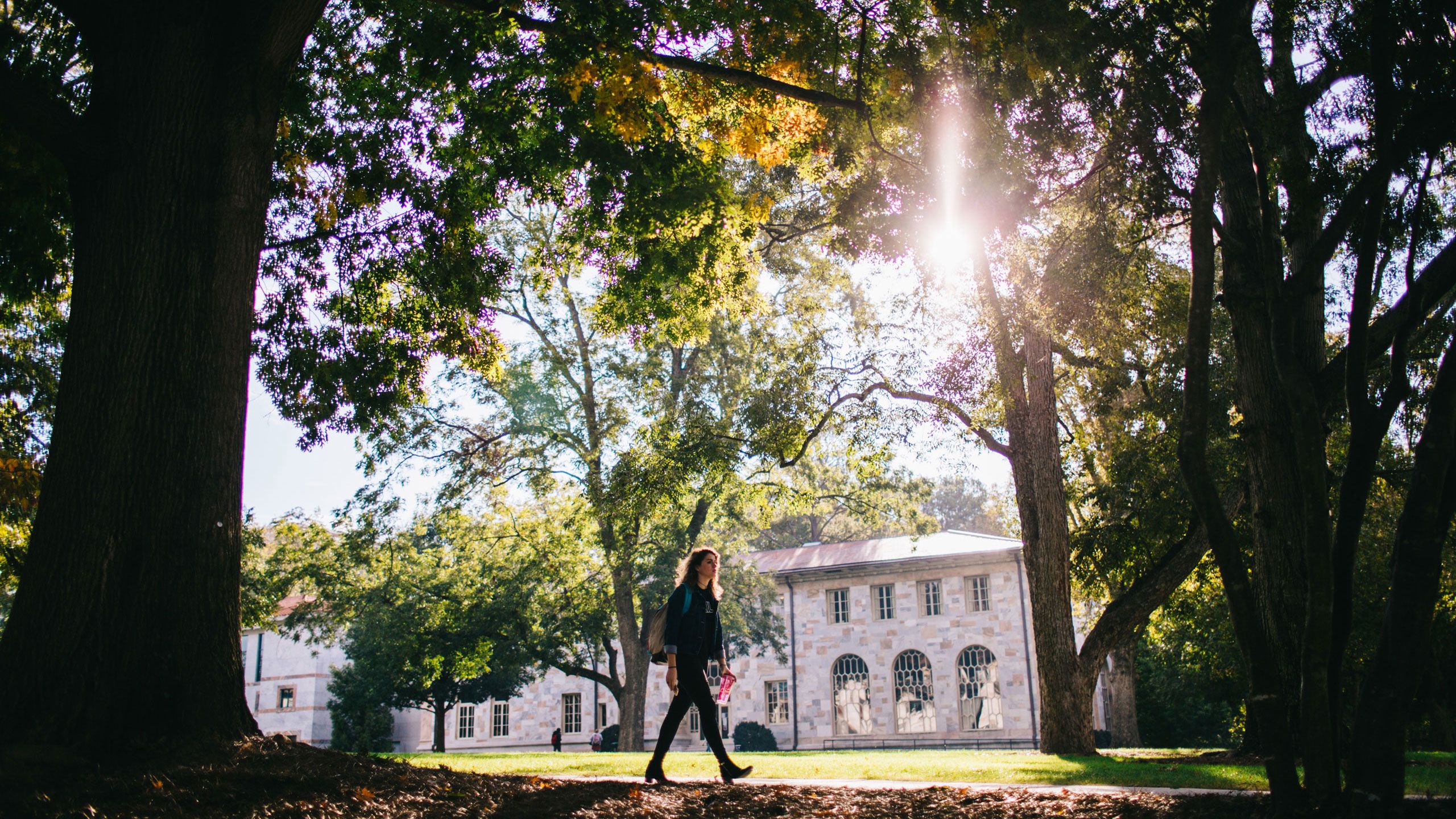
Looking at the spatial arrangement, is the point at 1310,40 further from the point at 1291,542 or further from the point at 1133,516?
the point at 1133,516

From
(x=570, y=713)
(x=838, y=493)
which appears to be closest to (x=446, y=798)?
(x=838, y=493)

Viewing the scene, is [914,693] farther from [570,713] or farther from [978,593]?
[570,713]

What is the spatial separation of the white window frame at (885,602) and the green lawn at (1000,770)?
23.0 meters

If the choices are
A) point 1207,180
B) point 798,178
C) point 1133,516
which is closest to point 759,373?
point 798,178

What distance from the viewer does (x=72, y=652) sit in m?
4.77

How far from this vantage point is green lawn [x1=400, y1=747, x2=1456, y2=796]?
298 inches

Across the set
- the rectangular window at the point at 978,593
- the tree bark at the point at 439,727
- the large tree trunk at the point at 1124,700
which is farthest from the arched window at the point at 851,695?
the tree bark at the point at 439,727

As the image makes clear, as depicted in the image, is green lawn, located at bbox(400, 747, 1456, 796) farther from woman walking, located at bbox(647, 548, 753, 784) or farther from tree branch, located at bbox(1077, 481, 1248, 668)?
tree branch, located at bbox(1077, 481, 1248, 668)

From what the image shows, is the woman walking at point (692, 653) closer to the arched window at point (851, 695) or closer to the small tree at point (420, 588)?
the small tree at point (420, 588)

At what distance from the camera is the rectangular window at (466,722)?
143ft

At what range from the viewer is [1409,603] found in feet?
14.2

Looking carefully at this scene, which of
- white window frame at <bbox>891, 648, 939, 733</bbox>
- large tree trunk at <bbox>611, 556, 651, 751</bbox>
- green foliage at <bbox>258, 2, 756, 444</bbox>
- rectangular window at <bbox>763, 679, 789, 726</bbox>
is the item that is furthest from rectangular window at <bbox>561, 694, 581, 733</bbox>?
green foliage at <bbox>258, 2, 756, 444</bbox>

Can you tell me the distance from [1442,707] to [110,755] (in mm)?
26496

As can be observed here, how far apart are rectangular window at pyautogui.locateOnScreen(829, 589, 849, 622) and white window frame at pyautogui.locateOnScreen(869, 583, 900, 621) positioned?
1.11 meters
